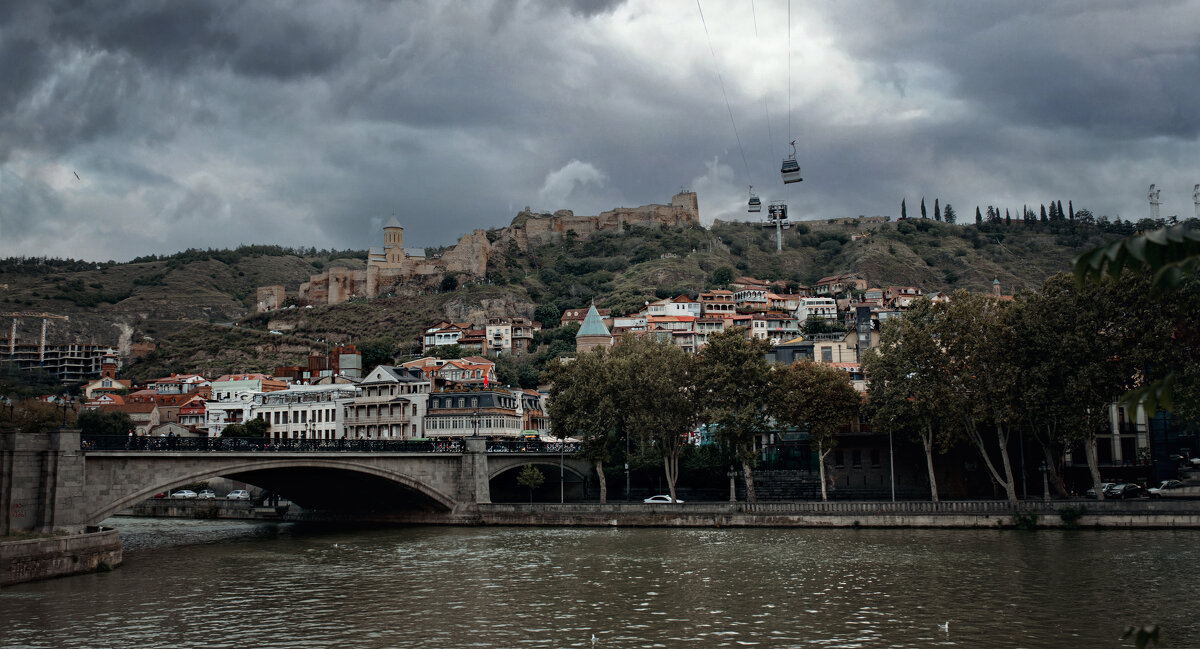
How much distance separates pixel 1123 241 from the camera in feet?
16.5

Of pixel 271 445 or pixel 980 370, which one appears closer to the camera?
pixel 271 445

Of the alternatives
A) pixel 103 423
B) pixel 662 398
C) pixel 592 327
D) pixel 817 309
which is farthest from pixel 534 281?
pixel 662 398

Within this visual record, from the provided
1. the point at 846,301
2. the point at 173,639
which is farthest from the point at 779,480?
the point at 846,301

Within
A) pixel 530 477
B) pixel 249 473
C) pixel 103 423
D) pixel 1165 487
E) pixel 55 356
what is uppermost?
pixel 55 356

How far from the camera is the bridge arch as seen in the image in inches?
1391

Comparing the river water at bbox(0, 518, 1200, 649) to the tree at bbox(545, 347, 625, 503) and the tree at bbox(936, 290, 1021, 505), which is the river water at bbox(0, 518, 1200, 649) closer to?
the tree at bbox(936, 290, 1021, 505)

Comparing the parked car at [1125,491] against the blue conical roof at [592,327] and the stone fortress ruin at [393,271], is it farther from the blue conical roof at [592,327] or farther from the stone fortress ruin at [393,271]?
the stone fortress ruin at [393,271]

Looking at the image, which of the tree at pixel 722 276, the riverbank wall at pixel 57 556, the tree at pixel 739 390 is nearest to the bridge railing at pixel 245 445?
the riverbank wall at pixel 57 556

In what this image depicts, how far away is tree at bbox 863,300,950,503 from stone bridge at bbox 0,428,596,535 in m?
17.9

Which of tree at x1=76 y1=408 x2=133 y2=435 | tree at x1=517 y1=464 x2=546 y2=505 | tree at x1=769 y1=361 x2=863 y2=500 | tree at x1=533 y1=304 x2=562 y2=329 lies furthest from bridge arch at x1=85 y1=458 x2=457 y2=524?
tree at x1=533 y1=304 x2=562 y2=329

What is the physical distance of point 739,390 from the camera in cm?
4872

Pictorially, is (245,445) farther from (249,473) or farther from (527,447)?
(527,447)

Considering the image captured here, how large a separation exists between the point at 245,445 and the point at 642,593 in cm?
2512

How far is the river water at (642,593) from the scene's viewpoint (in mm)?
21594
